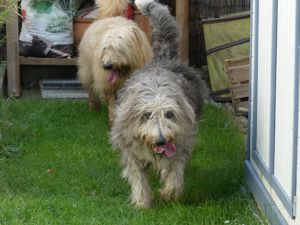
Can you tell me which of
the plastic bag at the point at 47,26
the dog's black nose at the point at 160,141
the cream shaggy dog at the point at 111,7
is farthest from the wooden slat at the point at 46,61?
the dog's black nose at the point at 160,141

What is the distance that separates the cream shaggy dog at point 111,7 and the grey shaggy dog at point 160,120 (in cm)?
254

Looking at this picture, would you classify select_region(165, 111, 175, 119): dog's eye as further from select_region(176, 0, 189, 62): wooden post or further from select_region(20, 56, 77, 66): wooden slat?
select_region(20, 56, 77, 66): wooden slat

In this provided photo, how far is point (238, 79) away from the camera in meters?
8.62

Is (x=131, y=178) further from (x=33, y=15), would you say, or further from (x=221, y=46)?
(x=33, y=15)

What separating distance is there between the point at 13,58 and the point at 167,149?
4797mm

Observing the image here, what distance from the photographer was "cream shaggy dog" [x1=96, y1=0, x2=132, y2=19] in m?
8.88

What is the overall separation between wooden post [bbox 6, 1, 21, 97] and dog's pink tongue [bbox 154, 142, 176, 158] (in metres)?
4.51

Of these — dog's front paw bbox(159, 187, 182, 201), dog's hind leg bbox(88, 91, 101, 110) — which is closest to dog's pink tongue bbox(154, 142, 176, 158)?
dog's front paw bbox(159, 187, 182, 201)

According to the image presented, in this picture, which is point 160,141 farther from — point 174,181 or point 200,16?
point 200,16

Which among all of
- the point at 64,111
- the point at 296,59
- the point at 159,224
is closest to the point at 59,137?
the point at 64,111

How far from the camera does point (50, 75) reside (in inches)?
419

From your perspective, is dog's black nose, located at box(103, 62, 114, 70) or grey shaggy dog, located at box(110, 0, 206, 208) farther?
dog's black nose, located at box(103, 62, 114, 70)

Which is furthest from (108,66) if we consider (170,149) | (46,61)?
(170,149)

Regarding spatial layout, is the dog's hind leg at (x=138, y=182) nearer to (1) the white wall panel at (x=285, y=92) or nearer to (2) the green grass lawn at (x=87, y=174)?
(2) the green grass lawn at (x=87, y=174)
